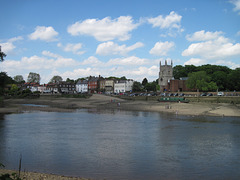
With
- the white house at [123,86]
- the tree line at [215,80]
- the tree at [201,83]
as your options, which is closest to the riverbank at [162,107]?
the tree at [201,83]

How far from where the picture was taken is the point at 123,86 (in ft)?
404

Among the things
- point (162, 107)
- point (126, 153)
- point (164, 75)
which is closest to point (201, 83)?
point (164, 75)

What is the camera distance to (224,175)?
1378 cm

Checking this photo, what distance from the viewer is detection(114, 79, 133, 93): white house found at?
12288 centimetres

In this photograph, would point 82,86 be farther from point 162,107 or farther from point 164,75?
point 162,107

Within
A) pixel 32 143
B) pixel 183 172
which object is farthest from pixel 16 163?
pixel 183 172

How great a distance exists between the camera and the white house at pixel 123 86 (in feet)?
403

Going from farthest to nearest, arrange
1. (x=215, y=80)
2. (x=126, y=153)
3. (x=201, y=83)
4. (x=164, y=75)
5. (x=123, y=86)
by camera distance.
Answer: (x=123, y=86), (x=164, y=75), (x=215, y=80), (x=201, y=83), (x=126, y=153)

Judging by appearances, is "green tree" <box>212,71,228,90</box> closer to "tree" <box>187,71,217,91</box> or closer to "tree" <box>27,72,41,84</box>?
"tree" <box>187,71,217,91</box>

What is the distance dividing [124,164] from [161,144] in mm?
6763

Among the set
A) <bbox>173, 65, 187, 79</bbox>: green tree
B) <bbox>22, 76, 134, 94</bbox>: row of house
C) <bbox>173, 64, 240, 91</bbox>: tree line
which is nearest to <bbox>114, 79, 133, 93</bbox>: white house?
<bbox>22, 76, 134, 94</bbox>: row of house

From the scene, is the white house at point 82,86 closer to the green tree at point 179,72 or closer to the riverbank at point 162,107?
the green tree at point 179,72

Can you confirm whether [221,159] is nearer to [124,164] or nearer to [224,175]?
[224,175]

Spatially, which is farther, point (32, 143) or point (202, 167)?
point (32, 143)
